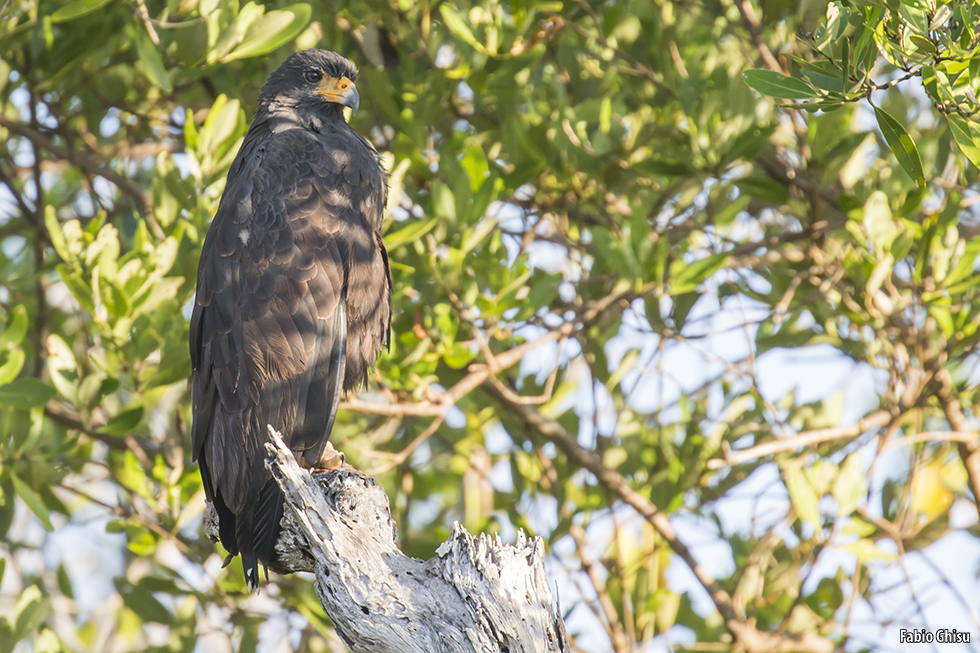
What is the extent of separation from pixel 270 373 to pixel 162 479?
105 centimetres

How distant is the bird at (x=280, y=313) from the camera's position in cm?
325

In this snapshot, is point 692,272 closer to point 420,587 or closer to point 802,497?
point 802,497

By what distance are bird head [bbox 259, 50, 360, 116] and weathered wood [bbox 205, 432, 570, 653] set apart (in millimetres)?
2013

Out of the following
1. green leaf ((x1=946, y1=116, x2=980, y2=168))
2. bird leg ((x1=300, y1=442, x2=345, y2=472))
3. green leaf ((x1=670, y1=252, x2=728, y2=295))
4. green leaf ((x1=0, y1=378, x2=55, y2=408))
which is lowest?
bird leg ((x1=300, y1=442, x2=345, y2=472))

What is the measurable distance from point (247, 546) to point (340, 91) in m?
2.12

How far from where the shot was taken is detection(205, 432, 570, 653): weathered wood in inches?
87.3

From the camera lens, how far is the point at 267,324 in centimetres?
334

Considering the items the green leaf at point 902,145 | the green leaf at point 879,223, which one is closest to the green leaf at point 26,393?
the green leaf at point 902,145

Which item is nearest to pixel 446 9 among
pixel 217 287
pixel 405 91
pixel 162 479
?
pixel 405 91

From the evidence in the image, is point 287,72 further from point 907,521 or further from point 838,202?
point 907,521

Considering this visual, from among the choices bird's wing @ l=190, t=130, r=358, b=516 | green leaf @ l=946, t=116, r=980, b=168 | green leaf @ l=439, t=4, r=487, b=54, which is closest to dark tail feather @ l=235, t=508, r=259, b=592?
bird's wing @ l=190, t=130, r=358, b=516

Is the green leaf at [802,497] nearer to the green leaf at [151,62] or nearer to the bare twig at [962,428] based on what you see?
the bare twig at [962,428]

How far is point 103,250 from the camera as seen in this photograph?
12.0 feet

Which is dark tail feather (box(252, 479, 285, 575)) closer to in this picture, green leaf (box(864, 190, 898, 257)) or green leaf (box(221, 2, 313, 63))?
green leaf (box(221, 2, 313, 63))
